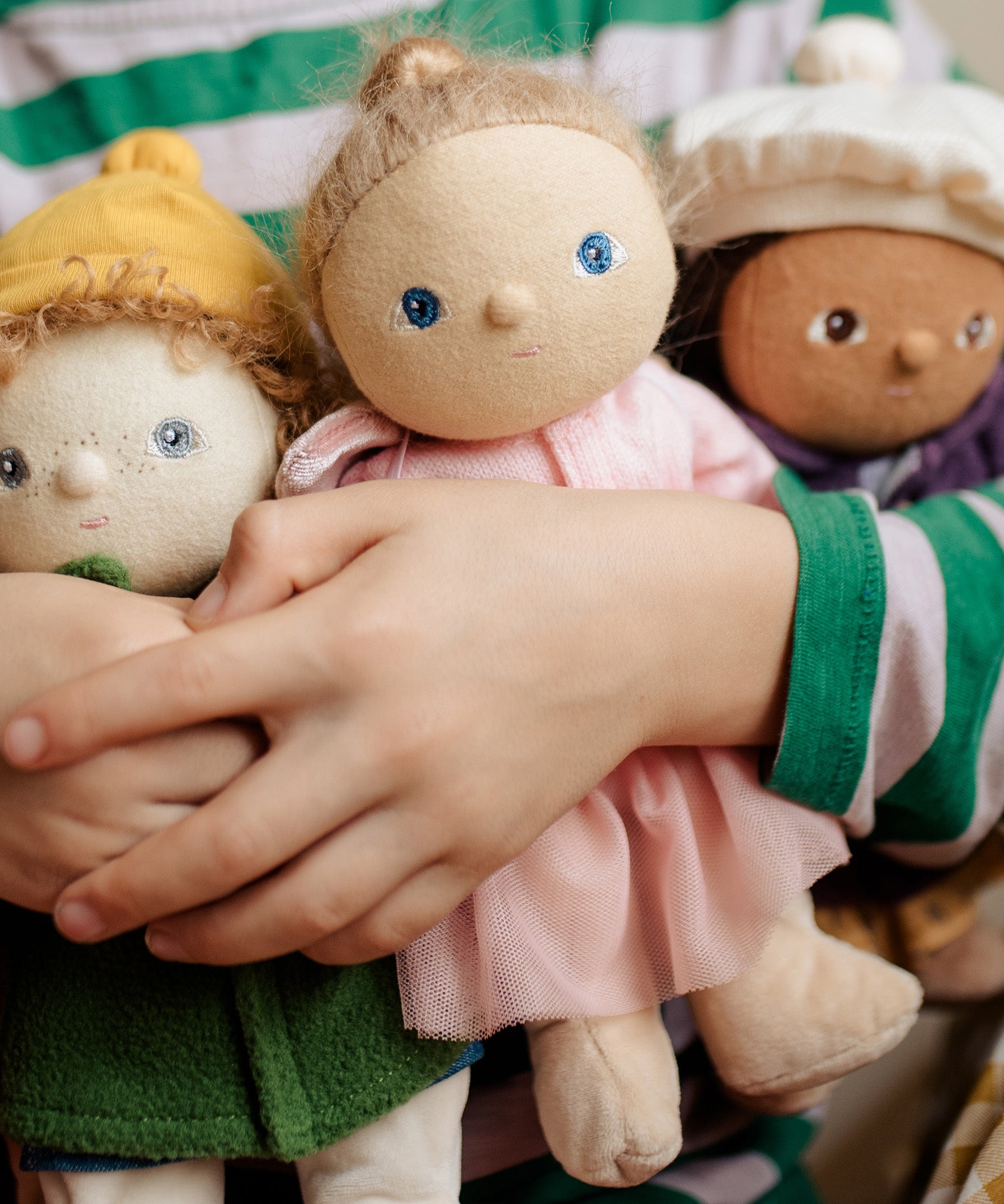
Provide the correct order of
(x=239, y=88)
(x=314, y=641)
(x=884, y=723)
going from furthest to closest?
(x=239, y=88), (x=884, y=723), (x=314, y=641)

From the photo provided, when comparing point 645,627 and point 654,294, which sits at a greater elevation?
point 654,294

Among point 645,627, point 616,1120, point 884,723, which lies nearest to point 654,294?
point 645,627

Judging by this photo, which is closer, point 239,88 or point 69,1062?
point 69,1062

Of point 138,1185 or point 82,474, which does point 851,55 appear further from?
point 138,1185

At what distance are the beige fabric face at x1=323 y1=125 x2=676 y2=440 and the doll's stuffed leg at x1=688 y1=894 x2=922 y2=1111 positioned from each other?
347 millimetres

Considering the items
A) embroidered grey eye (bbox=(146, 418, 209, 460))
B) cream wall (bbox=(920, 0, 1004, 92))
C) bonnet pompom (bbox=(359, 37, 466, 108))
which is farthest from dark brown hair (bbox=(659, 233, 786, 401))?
cream wall (bbox=(920, 0, 1004, 92))

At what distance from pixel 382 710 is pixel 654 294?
9.9 inches

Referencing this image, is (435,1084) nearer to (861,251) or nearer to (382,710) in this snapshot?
(382,710)

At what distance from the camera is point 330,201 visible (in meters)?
0.46

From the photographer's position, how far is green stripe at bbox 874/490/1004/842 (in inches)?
20.2

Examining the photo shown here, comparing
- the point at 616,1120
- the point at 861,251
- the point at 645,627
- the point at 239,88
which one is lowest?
the point at 616,1120

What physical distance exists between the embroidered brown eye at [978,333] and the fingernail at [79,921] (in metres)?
0.61

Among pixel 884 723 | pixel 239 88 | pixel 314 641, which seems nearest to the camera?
pixel 314 641

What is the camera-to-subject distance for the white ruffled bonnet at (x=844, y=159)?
0.55m
